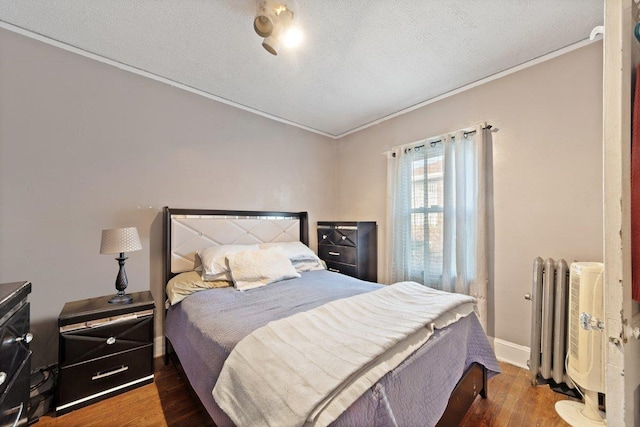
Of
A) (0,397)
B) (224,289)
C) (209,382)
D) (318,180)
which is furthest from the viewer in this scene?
(318,180)

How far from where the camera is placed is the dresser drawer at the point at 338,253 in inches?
120

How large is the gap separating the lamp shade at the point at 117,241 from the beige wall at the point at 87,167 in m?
0.32

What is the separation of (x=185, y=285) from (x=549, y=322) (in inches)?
110

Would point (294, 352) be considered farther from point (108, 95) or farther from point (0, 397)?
point (108, 95)

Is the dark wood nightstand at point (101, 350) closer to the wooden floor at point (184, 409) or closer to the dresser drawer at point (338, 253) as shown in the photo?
the wooden floor at point (184, 409)

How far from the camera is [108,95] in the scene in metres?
2.13

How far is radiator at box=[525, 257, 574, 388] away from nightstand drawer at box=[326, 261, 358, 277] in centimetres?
162

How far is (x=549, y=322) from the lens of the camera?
1820 millimetres

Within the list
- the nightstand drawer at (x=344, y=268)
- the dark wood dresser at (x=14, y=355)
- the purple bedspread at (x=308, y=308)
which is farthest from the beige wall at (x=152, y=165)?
the nightstand drawer at (x=344, y=268)

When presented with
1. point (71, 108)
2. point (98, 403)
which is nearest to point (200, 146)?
point (71, 108)

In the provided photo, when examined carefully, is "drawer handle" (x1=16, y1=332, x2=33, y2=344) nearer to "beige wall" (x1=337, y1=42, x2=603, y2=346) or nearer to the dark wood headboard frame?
the dark wood headboard frame

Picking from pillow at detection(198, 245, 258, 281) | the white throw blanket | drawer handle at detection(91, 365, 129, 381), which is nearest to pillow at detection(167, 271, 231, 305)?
pillow at detection(198, 245, 258, 281)

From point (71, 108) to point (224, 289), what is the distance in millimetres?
1870

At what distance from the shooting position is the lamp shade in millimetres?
1822
